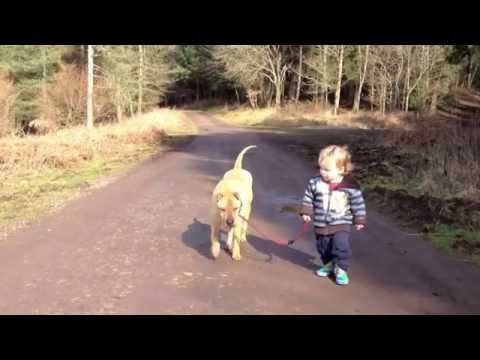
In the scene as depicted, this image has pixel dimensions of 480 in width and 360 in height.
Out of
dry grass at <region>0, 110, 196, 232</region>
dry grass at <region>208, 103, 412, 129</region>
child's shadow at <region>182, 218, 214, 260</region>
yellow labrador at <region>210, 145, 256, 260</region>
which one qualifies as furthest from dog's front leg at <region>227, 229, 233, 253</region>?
dry grass at <region>208, 103, 412, 129</region>

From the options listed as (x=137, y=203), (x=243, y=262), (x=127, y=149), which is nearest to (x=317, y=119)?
(x=127, y=149)

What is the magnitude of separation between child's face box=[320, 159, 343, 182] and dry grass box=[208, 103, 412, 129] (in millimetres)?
28636

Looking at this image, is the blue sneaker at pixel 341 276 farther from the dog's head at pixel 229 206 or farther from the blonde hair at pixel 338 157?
the dog's head at pixel 229 206

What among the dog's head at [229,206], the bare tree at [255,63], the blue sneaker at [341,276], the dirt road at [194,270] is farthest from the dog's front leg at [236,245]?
the bare tree at [255,63]

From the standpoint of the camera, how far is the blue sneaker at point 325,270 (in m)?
5.45

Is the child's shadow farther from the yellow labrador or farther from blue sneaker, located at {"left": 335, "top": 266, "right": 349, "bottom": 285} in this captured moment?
blue sneaker, located at {"left": 335, "top": 266, "right": 349, "bottom": 285}

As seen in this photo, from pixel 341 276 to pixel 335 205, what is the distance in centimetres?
79

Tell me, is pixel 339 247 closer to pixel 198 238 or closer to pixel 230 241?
pixel 230 241

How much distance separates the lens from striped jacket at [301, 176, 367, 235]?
5109 mm

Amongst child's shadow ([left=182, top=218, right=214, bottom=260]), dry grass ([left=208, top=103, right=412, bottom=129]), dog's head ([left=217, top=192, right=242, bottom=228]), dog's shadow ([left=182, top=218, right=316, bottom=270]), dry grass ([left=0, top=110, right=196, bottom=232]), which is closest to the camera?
dog's head ([left=217, top=192, right=242, bottom=228])

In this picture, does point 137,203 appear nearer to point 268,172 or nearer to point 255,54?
point 268,172

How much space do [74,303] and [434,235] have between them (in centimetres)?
515

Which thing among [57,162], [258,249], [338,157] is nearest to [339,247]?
[338,157]

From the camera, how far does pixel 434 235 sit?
6.98 meters
